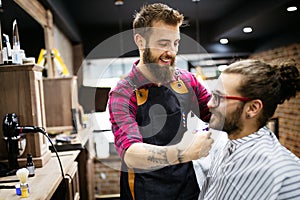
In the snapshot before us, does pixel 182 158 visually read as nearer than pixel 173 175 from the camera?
Yes

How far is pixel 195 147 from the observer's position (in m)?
0.97

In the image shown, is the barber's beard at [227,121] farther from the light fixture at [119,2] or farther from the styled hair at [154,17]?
the light fixture at [119,2]

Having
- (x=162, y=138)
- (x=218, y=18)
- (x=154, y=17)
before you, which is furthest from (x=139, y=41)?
(x=218, y=18)

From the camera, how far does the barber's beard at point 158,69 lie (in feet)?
3.50

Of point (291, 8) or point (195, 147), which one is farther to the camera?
point (291, 8)

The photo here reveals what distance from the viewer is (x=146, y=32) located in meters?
1.05

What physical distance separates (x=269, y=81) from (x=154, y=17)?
543 millimetres

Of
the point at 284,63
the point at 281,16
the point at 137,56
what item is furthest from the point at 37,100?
the point at 281,16

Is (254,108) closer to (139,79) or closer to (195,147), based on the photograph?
(195,147)

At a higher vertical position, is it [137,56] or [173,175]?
[137,56]

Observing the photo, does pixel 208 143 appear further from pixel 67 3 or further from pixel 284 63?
pixel 67 3

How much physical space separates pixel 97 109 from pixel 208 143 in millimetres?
523

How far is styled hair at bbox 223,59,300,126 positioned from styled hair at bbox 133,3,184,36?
1.21 feet

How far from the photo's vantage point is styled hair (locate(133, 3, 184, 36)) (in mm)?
1045
